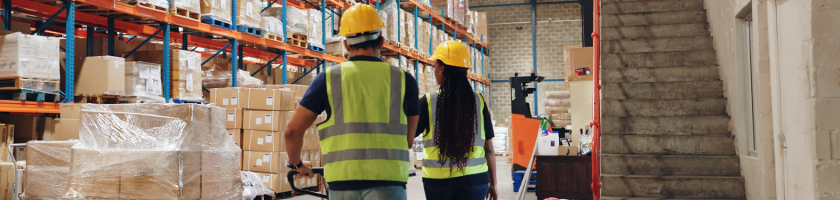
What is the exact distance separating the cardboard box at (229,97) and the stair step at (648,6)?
4621 mm

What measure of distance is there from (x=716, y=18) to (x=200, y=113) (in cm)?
492

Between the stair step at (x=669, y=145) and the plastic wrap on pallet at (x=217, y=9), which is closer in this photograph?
the stair step at (x=669, y=145)

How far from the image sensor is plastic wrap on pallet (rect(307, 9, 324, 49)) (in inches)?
416

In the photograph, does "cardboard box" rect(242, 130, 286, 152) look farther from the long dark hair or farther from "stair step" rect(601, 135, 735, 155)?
the long dark hair

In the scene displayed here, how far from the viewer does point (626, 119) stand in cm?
602

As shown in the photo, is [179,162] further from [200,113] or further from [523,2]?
[523,2]

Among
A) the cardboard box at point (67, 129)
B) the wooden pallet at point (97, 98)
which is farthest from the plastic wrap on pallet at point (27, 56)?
the wooden pallet at point (97, 98)

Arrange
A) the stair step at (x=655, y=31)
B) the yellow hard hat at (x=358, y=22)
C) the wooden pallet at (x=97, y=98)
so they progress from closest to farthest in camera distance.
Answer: the yellow hard hat at (x=358, y=22)
the stair step at (x=655, y=31)
the wooden pallet at (x=97, y=98)

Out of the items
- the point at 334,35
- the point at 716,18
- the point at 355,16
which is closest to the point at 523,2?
the point at 334,35

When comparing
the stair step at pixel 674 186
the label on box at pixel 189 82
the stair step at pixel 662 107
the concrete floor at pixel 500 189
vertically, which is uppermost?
the label on box at pixel 189 82

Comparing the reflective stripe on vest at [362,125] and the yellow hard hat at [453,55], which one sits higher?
the yellow hard hat at [453,55]

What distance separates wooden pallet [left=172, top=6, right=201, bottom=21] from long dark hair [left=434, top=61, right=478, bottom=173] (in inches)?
221

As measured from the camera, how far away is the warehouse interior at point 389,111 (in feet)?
8.55

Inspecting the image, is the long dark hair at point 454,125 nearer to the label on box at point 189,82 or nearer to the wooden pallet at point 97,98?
the wooden pallet at point 97,98
